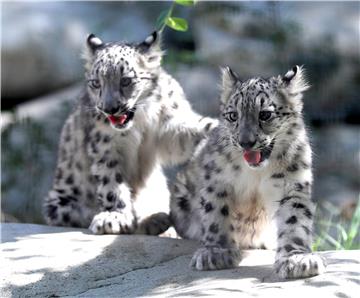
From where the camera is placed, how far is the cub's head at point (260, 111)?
6.04 meters

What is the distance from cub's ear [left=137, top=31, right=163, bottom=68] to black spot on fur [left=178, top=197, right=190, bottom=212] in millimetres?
1324

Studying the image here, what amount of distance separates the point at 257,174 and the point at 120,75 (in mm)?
1803

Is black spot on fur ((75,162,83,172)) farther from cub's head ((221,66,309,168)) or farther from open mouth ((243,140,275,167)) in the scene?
open mouth ((243,140,275,167))

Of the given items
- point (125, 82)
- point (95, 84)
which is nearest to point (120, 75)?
point (125, 82)

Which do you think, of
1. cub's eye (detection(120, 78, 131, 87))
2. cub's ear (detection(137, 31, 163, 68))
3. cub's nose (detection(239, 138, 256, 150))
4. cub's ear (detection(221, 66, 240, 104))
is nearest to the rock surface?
cub's nose (detection(239, 138, 256, 150))

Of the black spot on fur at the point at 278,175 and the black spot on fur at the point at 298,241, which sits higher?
the black spot on fur at the point at 278,175

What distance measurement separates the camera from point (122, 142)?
7.90 metres

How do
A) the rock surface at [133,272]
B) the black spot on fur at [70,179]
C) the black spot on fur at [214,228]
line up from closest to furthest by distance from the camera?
the rock surface at [133,272], the black spot on fur at [214,228], the black spot on fur at [70,179]

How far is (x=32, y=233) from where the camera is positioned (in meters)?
7.42

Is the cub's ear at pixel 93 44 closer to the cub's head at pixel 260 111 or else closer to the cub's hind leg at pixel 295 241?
the cub's head at pixel 260 111

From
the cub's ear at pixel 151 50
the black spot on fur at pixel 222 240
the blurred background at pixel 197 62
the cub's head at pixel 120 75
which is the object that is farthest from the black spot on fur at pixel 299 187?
the blurred background at pixel 197 62

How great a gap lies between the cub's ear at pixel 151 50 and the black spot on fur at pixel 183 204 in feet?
4.34

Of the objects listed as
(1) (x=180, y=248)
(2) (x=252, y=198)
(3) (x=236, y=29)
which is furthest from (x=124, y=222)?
(3) (x=236, y=29)

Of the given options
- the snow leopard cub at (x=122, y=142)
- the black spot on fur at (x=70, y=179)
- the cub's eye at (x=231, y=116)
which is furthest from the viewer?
the black spot on fur at (x=70, y=179)
